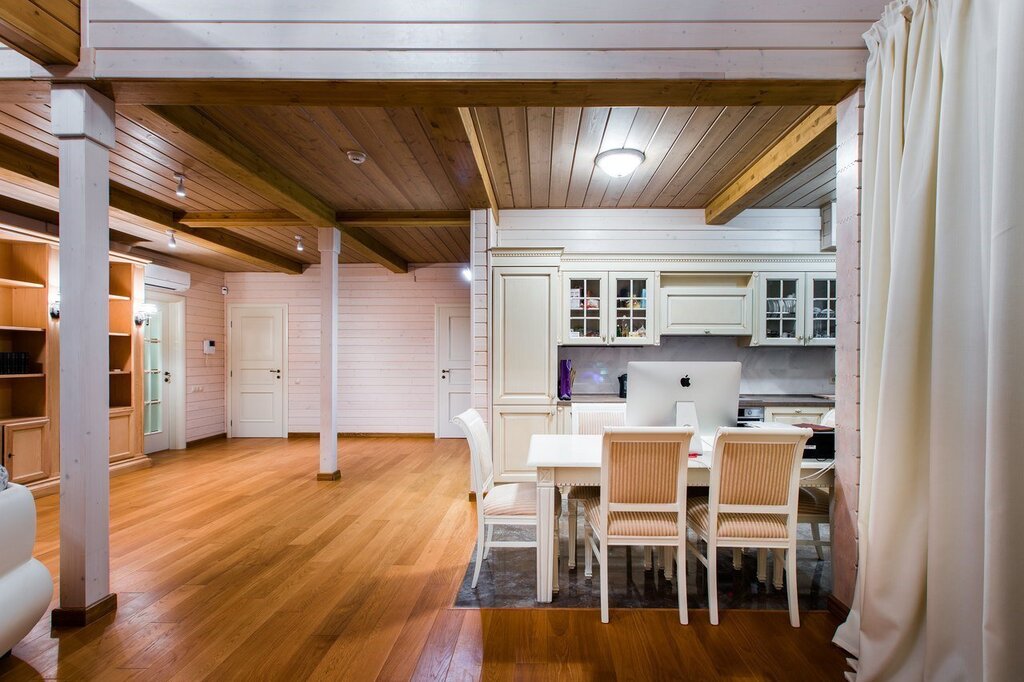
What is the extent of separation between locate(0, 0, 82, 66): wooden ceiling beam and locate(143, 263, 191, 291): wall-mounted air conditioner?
4.15 m

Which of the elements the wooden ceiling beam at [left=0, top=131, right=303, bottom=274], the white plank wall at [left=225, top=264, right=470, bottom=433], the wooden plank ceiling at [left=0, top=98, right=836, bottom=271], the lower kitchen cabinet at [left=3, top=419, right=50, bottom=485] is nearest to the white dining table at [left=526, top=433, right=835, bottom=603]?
the wooden plank ceiling at [left=0, top=98, right=836, bottom=271]

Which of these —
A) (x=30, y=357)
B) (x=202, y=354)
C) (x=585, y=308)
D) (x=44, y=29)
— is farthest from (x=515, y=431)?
(x=202, y=354)

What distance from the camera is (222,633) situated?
2246mm

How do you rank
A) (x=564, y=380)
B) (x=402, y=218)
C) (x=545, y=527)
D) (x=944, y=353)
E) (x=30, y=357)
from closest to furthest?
1. (x=944, y=353)
2. (x=545, y=527)
3. (x=30, y=357)
4. (x=564, y=380)
5. (x=402, y=218)

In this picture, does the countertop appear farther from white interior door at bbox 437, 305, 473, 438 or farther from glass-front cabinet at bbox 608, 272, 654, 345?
white interior door at bbox 437, 305, 473, 438

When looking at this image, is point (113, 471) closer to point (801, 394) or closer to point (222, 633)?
point (222, 633)

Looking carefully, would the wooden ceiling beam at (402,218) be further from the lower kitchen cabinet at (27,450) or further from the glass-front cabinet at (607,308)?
the lower kitchen cabinet at (27,450)

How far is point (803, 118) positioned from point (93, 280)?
3958 millimetres

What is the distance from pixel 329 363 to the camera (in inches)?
197

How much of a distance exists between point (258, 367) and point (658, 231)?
6233 mm

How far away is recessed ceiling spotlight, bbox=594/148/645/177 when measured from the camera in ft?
11.2

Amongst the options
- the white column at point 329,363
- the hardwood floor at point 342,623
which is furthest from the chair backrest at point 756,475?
the white column at point 329,363

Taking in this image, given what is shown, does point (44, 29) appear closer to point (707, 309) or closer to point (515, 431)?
point (515, 431)

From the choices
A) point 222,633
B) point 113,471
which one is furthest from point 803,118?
point 113,471
